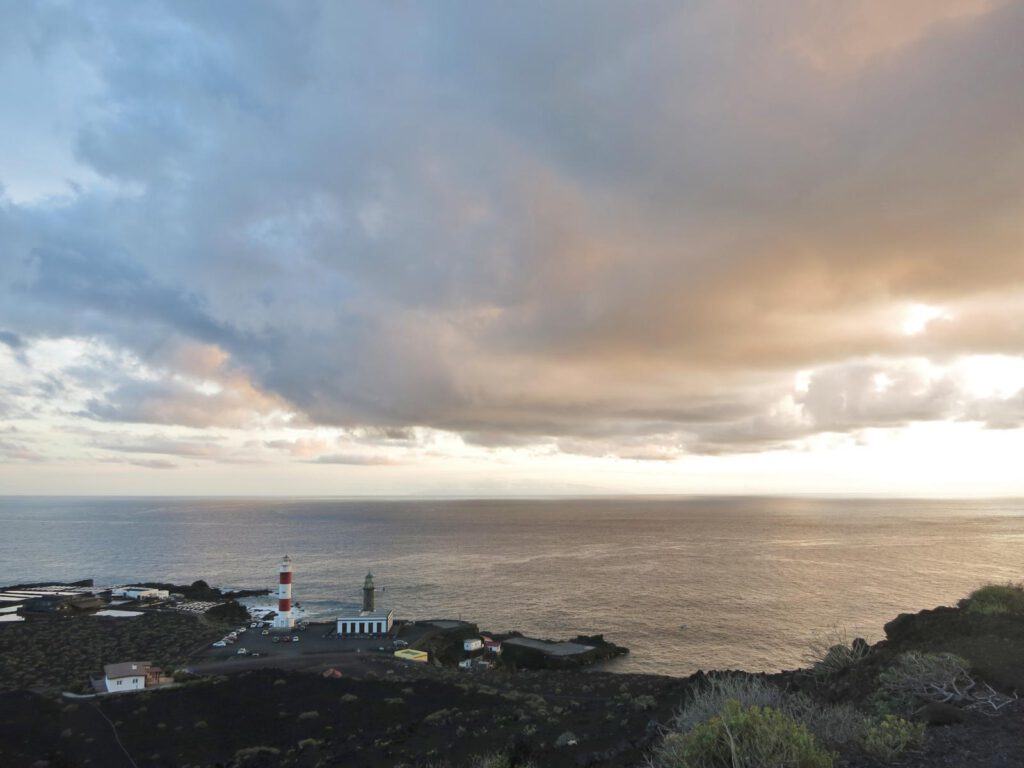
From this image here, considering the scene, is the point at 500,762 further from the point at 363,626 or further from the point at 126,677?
the point at 363,626

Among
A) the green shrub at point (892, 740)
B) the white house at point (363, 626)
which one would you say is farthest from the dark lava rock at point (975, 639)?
the white house at point (363, 626)

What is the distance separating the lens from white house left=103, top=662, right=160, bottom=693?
35.1 metres

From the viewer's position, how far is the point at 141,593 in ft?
241

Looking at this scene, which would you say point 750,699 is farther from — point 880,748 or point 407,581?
point 407,581

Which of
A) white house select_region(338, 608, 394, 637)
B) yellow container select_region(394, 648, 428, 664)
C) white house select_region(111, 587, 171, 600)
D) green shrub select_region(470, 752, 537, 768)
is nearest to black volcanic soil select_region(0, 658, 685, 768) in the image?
green shrub select_region(470, 752, 537, 768)

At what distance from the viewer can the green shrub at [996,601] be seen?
22109mm

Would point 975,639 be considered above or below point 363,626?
above

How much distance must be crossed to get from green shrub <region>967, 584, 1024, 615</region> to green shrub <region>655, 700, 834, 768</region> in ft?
59.7

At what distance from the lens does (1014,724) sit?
11.1m

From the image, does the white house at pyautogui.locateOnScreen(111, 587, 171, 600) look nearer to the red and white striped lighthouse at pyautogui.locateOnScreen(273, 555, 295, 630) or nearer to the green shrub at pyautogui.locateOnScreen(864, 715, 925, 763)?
the red and white striped lighthouse at pyautogui.locateOnScreen(273, 555, 295, 630)

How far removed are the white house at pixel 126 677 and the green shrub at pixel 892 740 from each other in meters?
39.1

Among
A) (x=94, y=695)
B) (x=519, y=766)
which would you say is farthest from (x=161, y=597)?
(x=519, y=766)

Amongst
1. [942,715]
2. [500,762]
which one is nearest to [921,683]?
[942,715]

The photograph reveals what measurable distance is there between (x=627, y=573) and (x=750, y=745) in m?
84.1
